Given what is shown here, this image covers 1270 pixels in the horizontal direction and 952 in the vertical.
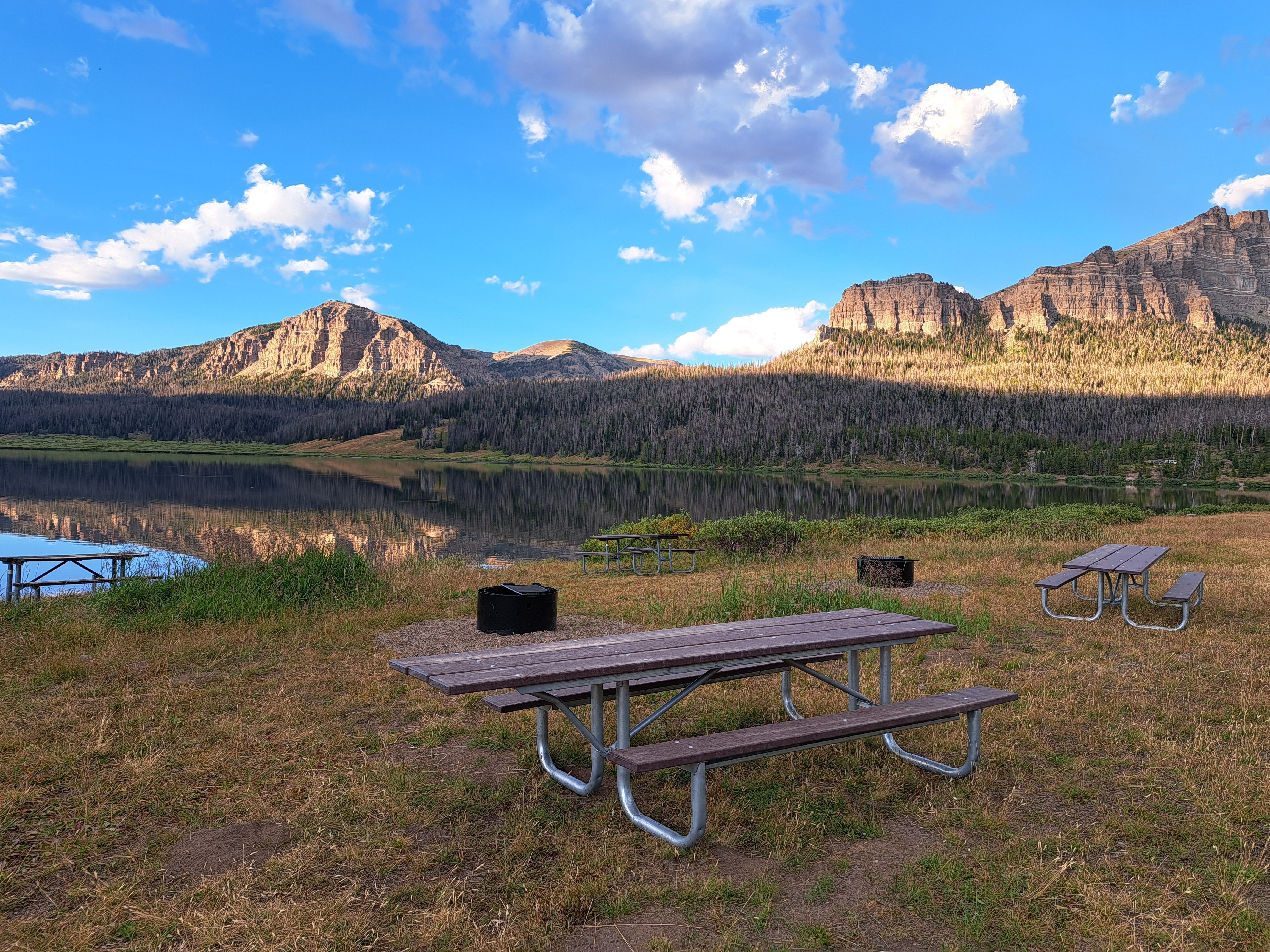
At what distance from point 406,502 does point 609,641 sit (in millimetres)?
47526

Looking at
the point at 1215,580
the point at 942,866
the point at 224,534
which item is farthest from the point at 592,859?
the point at 224,534

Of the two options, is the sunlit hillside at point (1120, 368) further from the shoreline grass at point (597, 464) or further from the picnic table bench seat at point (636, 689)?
the picnic table bench seat at point (636, 689)

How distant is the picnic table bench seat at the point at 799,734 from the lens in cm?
352

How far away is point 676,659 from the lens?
3916 millimetres

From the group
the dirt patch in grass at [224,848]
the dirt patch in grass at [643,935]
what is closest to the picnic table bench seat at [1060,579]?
the dirt patch in grass at [643,935]

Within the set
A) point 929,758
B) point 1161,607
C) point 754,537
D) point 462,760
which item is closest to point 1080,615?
point 1161,607

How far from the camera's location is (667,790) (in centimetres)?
449

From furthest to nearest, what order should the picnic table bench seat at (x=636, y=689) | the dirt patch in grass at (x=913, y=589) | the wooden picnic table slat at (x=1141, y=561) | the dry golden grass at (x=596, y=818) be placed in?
the dirt patch in grass at (x=913, y=589) < the wooden picnic table slat at (x=1141, y=561) < the picnic table bench seat at (x=636, y=689) < the dry golden grass at (x=596, y=818)

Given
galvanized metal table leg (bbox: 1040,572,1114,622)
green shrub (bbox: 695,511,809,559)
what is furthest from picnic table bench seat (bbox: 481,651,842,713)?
green shrub (bbox: 695,511,809,559)

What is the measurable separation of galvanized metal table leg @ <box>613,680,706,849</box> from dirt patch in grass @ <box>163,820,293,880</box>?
1.81m

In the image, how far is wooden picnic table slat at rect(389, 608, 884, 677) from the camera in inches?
161

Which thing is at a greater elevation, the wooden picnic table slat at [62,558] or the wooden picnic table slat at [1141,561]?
the wooden picnic table slat at [1141,561]

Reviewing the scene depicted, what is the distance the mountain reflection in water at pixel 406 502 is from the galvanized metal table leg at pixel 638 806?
979 centimetres

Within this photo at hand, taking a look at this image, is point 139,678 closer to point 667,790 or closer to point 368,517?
point 667,790
